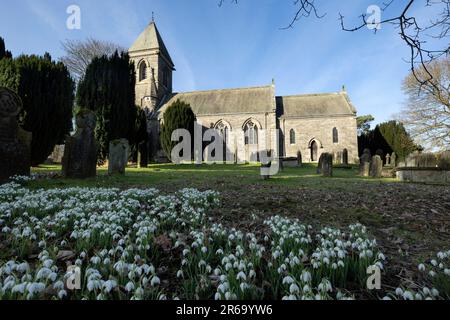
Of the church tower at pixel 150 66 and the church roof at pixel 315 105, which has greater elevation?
the church tower at pixel 150 66

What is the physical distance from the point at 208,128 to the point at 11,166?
2860 centimetres

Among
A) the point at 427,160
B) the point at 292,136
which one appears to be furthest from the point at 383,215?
the point at 292,136

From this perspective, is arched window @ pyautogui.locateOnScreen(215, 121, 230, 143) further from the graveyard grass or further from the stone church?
the graveyard grass

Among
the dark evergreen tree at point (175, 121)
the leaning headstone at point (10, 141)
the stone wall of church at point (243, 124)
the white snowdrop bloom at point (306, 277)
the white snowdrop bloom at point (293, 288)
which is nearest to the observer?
the white snowdrop bloom at point (293, 288)

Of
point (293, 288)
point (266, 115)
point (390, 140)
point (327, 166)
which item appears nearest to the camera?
point (293, 288)

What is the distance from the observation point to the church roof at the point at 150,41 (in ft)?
124

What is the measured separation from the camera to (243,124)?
3447cm

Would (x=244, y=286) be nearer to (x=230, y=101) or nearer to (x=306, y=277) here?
(x=306, y=277)

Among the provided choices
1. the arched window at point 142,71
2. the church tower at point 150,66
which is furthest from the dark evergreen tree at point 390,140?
the arched window at point 142,71

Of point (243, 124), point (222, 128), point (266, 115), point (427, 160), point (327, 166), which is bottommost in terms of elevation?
point (327, 166)

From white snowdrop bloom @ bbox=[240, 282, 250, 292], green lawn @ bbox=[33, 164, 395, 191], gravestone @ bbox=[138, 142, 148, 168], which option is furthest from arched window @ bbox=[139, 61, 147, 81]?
white snowdrop bloom @ bbox=[240, 282, 250, 292]

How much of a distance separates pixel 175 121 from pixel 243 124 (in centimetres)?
1196

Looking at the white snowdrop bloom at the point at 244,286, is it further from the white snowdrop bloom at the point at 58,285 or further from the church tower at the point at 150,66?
the church tower at the point at 150,66

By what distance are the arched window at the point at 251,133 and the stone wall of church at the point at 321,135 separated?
12.3 ft
